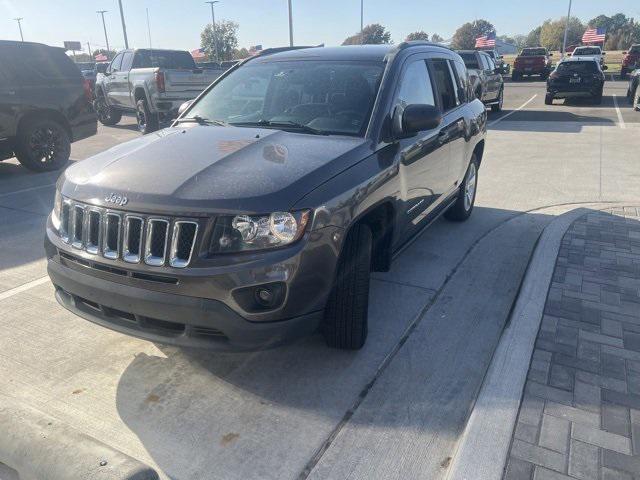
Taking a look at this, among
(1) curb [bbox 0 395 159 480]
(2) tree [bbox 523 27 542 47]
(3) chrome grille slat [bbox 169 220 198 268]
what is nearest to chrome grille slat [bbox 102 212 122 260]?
(3) chrome grille slat [bbox 169 220 198 268]

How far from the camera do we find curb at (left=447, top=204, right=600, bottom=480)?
240cm

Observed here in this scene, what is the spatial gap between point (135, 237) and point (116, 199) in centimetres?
23

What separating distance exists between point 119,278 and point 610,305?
3.37 metres

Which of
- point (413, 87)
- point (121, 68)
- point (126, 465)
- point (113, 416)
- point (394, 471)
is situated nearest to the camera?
point (126, 465)

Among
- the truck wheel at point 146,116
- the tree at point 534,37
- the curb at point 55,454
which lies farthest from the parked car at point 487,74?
the tree at point 534,37

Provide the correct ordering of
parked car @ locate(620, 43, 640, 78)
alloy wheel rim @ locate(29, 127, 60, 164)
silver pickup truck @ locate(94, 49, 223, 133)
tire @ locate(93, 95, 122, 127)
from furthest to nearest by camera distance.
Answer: parked car @ locate(620, 43, 640, 78), tire @ locate(93, 95, 122, 127), silver pickup truck @ locate(94, 49, 223, 133), alloy wheel rim @ locate(29, 127, 60, 164)

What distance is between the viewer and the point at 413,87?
4.13 metres

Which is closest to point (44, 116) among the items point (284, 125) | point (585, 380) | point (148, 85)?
point (148, 85)

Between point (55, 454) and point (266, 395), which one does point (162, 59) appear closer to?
point (266, 395)

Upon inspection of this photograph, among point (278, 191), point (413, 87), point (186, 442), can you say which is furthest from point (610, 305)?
point (186, 442)

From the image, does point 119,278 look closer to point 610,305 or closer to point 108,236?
point 108,236

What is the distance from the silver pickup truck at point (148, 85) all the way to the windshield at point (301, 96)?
8721 mm

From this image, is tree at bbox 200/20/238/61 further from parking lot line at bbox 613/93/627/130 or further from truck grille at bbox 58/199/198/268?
truck grille at bbox 58/199/198/268

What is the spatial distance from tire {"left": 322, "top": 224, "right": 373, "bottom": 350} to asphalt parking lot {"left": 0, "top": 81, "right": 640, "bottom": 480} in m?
0.17
